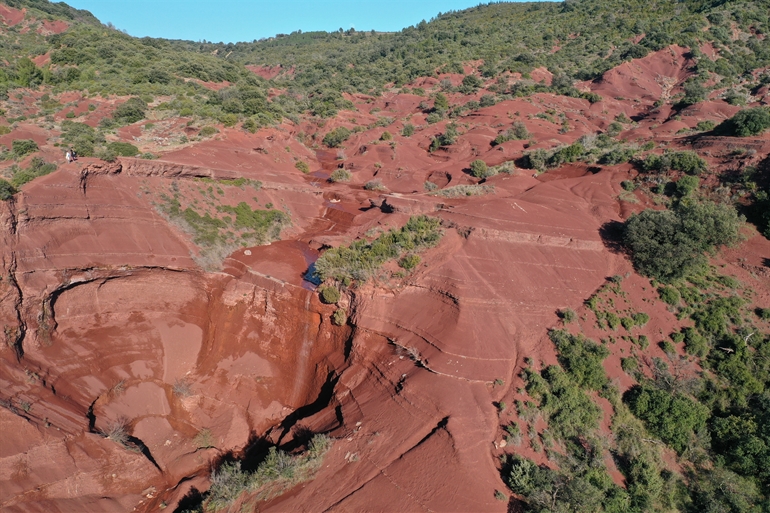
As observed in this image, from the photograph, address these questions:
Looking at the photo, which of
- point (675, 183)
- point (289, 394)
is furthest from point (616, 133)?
point (289, 394)

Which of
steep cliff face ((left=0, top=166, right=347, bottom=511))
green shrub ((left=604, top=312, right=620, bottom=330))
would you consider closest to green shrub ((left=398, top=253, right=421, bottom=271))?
steep cliff face ((left=0, top=166, right=347, bottom=511))

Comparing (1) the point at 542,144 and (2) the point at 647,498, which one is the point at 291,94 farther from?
(2) the point at 647,498

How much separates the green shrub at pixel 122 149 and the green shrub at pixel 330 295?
67.0ft

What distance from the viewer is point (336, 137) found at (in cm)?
5203

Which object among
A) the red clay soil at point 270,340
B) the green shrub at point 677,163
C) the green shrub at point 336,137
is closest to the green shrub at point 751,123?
the red clay soil at point 270,340

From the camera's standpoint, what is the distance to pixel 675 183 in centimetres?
2491

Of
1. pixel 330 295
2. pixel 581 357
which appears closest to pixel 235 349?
pixel 330 295

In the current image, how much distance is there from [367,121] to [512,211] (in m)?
43.7

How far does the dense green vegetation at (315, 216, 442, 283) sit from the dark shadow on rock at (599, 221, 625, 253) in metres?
9.41

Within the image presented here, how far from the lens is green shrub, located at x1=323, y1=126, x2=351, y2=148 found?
171 ft

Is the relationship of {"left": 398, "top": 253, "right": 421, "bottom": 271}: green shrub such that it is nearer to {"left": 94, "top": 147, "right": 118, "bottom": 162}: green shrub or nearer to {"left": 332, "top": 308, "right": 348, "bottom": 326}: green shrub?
{"left": 332, "top": 308, "right": 348, "bottom": 326}: green shrub

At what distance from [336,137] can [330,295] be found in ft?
123

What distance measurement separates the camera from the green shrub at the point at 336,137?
52.2m

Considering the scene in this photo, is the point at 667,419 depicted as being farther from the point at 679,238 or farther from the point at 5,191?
the point at 5,191
